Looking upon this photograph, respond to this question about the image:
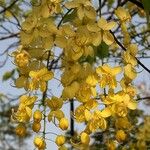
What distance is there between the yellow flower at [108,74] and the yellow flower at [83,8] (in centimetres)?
13

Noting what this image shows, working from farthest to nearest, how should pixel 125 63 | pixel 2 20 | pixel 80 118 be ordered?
pixel 2 20 < pixel 125 63 < pixel 80 118

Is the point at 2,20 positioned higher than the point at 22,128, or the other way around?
the point at 2,20

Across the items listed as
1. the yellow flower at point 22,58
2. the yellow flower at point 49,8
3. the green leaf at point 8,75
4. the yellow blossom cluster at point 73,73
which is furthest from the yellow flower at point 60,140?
the green leaf at point 8,75

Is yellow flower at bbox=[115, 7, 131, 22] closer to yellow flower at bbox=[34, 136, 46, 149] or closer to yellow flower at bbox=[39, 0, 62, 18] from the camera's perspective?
yellow flower at bbox=[39, 0, 62, 18]

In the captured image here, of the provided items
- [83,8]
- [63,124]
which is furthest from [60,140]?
[83,8]

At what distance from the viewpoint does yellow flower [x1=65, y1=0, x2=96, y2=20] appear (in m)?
1.23

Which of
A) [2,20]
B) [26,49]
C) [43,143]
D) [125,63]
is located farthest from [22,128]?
[2,20]

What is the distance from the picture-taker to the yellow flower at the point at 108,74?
122 cm

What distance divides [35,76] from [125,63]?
24 cm

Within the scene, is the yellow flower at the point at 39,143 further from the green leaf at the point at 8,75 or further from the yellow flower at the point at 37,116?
the green leaf at the point at 8,75

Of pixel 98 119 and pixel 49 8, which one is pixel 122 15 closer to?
pixel 49 8

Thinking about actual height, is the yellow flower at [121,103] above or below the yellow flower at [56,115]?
above

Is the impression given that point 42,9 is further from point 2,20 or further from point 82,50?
point 2,20

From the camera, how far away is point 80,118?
3.94 ft
